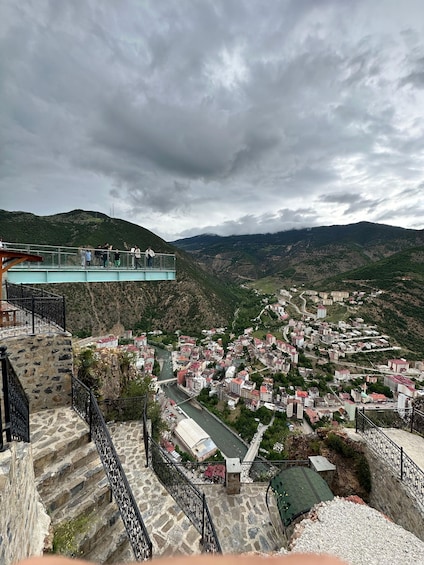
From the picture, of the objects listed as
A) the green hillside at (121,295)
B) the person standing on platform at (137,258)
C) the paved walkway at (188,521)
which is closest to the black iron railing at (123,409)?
the paved walkway at (188,521)

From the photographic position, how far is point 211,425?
29.8m

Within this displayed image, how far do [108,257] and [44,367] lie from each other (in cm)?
797

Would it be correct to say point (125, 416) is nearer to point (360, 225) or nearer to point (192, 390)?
point (192, 390)

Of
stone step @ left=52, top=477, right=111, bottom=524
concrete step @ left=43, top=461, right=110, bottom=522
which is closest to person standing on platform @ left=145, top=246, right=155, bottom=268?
concrete step @ left=43, top=461, right=110, bottom=522

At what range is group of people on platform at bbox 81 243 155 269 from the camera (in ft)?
39.7

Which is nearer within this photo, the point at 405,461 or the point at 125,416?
the point at 405,461

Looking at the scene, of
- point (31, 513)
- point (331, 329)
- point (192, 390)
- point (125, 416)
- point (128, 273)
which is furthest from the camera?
point (331, 329)

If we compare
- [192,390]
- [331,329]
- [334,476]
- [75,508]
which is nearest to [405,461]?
[334,476]

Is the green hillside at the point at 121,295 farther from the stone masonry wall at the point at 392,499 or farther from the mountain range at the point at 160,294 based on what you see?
the stone masonry wall at the point at 392,499

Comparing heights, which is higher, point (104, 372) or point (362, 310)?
point (104, 372)

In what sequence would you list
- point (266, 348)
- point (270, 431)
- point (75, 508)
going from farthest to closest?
point (266, 348), point (270, 431), point (75, 508)

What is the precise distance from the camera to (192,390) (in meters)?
37.7

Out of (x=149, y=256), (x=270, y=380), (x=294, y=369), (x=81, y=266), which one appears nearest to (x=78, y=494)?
(x=81, y=266)

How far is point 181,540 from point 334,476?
4.54 m
